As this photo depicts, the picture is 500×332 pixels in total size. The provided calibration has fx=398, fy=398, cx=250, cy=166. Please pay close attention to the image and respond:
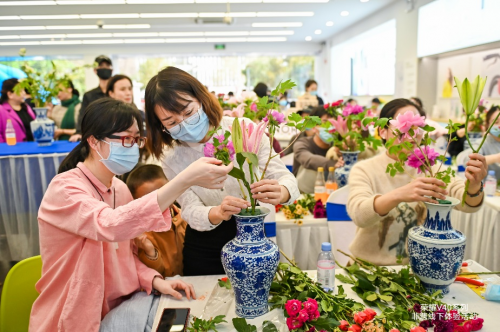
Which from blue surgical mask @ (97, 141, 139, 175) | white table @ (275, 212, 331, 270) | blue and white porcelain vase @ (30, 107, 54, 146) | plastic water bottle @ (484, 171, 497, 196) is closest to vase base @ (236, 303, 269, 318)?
blue surgical mask @ (97, 141, 139, 175)

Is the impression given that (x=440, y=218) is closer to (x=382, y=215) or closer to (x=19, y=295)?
(x=382, y=215)

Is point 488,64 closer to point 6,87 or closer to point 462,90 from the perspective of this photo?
point 462,90

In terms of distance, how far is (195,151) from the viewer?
1520 mm

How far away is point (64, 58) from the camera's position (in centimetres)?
1415

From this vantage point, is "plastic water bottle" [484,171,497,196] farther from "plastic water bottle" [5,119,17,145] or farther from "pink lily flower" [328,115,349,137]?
"plastic water bottle" [5,119,17,145]

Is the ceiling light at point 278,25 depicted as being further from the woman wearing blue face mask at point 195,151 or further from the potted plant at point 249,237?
the potted plant at point 249,237

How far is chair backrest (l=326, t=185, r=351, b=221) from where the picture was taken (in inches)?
87.9

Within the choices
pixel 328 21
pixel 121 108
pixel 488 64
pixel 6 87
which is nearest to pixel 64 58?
pixel 328 21

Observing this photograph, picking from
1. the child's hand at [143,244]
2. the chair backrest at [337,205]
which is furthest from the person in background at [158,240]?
the chair backrest at [337,205]

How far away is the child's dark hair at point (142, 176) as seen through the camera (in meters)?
1.94

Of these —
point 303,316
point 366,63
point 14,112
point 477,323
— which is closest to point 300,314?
point 303,316

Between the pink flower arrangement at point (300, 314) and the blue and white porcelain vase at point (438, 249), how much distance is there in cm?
40

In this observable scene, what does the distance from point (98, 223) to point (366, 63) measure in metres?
10.8

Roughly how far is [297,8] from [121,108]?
26.1 feet
